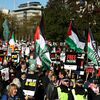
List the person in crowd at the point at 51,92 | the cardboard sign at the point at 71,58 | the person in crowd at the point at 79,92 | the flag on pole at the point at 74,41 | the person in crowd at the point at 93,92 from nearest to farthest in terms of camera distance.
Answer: the person in crowd at the point at 93,92, the person in crowd at the point at 79,92, the person in crowd at the point at 51,92, the cardboard sign at the point at 71,58, the flag on pole at the point at 74,41

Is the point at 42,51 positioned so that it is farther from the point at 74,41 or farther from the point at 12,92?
the point at 12,92

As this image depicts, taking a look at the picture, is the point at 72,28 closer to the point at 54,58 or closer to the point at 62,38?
the point at 54,58

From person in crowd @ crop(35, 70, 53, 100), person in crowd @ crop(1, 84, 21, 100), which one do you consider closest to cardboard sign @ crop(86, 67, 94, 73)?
person in crowd @ crop(35, 70, 53, 100)

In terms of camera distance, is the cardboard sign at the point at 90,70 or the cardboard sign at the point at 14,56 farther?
the cardboard sign at the point at 14,56

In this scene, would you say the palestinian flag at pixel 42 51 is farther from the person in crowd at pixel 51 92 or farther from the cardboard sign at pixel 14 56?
the cardboard sign at pixel 14 56

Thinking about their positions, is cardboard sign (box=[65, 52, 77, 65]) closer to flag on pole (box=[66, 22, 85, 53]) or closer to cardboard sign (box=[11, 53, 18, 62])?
flag on pole (box=[66, 22, 85, 53])

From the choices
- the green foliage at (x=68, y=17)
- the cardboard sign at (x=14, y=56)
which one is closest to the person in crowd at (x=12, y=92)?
the cardboard sign at (x=14, y=56)

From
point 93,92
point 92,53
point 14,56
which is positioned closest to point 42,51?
point 92,53

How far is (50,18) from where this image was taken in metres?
73.8

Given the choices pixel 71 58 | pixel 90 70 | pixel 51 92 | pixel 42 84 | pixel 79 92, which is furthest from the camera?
pixel 90 70

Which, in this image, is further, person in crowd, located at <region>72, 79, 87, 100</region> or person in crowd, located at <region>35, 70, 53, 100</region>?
person in crowd, located at <region>35, 70, 53, 100</region>

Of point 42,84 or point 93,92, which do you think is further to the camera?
point 42,84

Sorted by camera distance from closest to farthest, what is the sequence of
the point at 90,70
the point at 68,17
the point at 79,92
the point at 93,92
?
the point at 93,92
the point at 79,92
the point at 90,70
the point at 68,17

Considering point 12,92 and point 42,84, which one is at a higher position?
point 12,92
